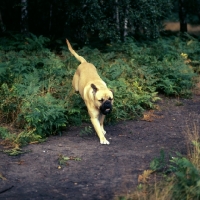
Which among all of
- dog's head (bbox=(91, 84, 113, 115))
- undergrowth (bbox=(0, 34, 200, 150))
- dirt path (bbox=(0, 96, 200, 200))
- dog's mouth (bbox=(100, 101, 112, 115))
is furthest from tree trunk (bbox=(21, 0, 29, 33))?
dog's mouth (bbox=(100, 101, 112, 115))

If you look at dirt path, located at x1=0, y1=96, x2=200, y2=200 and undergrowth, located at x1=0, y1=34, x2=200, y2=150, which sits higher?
undergrowth, located at x1=0, y1=34, x2=200, y2=150

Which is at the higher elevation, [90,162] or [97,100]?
[97,100]

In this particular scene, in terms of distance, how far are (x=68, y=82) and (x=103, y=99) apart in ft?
9.96

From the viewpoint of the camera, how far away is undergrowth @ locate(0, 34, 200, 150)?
9.75m

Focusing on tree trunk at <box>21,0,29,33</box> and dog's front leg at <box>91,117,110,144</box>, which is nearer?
dog's front leg at <box>91,117,110,144</box>

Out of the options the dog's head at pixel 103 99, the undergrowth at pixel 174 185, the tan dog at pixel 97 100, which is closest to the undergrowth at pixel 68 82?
the tan dog at pixel 97 100

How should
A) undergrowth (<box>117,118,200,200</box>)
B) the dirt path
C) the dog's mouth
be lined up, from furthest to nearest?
the dog's mouth
the dirt path
undergrowth (<box>117,118,200,200</box>)

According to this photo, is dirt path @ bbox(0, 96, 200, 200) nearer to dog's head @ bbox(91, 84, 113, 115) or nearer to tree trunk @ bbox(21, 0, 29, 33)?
dog's head @ bbox(91, 84, 113, 115)

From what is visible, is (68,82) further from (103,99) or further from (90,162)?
(90,162)

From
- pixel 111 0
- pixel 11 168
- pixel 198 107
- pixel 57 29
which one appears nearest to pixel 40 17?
pixel 57 29

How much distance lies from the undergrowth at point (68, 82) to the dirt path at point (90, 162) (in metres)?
0.47

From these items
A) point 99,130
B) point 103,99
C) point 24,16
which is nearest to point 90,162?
point 99,130

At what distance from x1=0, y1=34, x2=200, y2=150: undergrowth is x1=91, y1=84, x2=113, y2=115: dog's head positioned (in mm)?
915

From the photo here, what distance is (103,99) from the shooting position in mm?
9109
